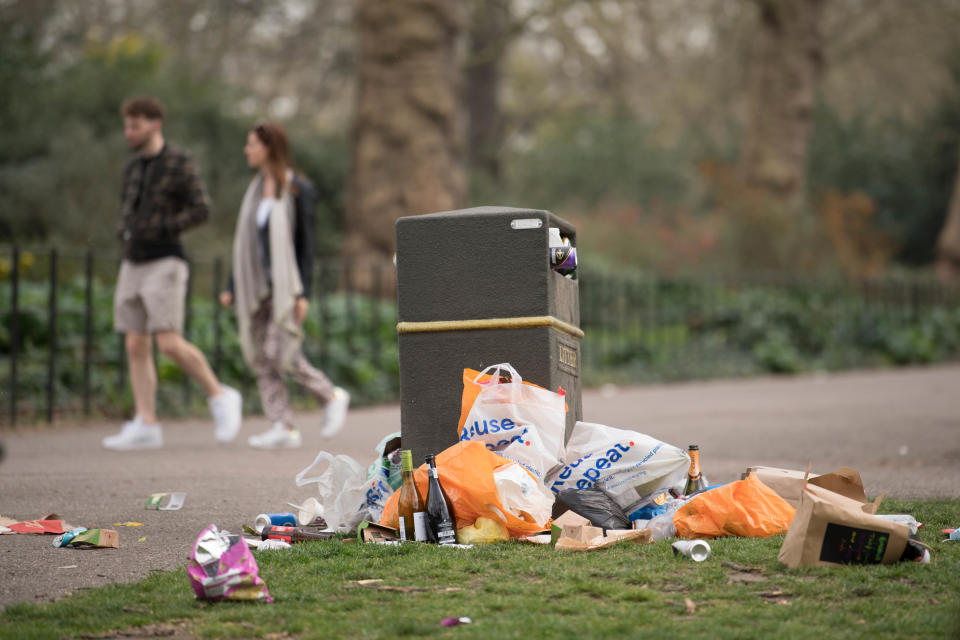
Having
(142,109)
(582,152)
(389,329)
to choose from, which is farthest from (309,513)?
(582,152)

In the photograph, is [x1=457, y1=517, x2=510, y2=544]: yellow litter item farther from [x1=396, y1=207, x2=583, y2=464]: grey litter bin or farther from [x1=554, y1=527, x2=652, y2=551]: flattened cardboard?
[x1=396, y1=207, x2=583, y2=464]: grey litter bin

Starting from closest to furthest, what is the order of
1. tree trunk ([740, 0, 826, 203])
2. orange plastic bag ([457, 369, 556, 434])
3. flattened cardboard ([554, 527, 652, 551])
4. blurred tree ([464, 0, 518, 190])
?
flattened cardboard ([554, 527, 652, 551]) → orange plastic bag ([457, 369, 556, 434]) → tree trunk ([740, 0, 826, 203]) → blurred tree ([464, 0, 518, 190])

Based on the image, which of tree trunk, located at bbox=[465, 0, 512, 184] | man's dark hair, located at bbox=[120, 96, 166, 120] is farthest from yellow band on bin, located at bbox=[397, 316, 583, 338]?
tree trunk, located at bbox=[465, 0, 512, 184]

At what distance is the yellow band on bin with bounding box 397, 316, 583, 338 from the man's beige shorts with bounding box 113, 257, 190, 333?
3298mm

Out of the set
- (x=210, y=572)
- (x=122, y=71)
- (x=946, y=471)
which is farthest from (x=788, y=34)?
(x=210, y=572)

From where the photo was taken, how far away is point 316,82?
24.4m

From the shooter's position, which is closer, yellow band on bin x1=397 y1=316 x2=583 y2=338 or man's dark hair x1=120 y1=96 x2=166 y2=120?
yellow band on bin x1=397 y1=316 x2=583 y2=338

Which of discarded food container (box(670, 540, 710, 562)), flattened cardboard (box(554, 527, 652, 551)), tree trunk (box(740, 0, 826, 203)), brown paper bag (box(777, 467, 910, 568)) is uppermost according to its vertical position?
tree trunk (box(740, 0, 826, 203))

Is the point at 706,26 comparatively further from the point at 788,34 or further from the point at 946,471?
the point at 946,471

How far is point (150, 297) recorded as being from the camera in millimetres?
7961

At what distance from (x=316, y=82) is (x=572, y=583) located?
71.1ft

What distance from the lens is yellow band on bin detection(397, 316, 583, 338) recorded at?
5056 mm

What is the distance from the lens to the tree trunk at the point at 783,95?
21.9 meters

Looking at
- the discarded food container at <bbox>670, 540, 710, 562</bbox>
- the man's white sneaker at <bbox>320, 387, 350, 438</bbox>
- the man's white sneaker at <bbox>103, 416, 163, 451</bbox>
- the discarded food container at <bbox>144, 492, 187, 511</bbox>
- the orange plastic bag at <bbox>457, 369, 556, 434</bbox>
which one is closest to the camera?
the discarded food container at <bbox>670, 540, 710, 562</bbox>
